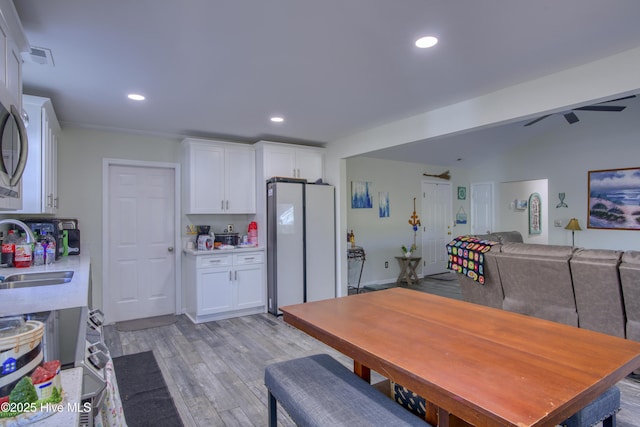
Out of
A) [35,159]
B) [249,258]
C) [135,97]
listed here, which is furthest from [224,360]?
[135,97]

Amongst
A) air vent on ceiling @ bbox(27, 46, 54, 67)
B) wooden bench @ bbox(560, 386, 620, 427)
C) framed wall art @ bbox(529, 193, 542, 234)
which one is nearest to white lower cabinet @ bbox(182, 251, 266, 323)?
air vent on ceiling @ bbox(27, 46, 54, 67)

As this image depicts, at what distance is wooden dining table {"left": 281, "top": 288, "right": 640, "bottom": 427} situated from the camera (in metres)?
0.95

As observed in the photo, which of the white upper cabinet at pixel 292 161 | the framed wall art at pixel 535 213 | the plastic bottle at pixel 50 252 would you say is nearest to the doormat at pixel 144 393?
the plastic bottle at pixel 50 252

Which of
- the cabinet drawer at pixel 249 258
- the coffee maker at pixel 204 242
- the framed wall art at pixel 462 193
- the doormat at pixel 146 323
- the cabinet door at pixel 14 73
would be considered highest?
the cabinet door at pixel 14 73

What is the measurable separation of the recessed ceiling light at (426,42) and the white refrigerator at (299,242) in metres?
2.57

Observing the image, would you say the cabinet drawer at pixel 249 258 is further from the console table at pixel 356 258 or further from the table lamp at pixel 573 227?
the table lamp at pixel 573 227

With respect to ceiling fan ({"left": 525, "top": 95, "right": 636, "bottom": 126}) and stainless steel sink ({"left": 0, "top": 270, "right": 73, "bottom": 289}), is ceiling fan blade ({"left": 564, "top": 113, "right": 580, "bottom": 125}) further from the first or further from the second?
stainless steel sink ({"left": 0, "top": 270, "right": 73, "bottom": 289})

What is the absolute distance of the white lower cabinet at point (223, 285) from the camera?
4141 millimetres

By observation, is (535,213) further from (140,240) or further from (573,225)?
(140,240)

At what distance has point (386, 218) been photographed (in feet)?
21.0

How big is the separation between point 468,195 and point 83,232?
712 cm

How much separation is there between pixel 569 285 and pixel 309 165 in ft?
10.8

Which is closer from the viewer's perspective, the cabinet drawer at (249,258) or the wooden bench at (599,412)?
the wooden bench at (599,412)

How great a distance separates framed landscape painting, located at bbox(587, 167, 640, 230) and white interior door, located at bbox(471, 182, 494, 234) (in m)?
1.88
